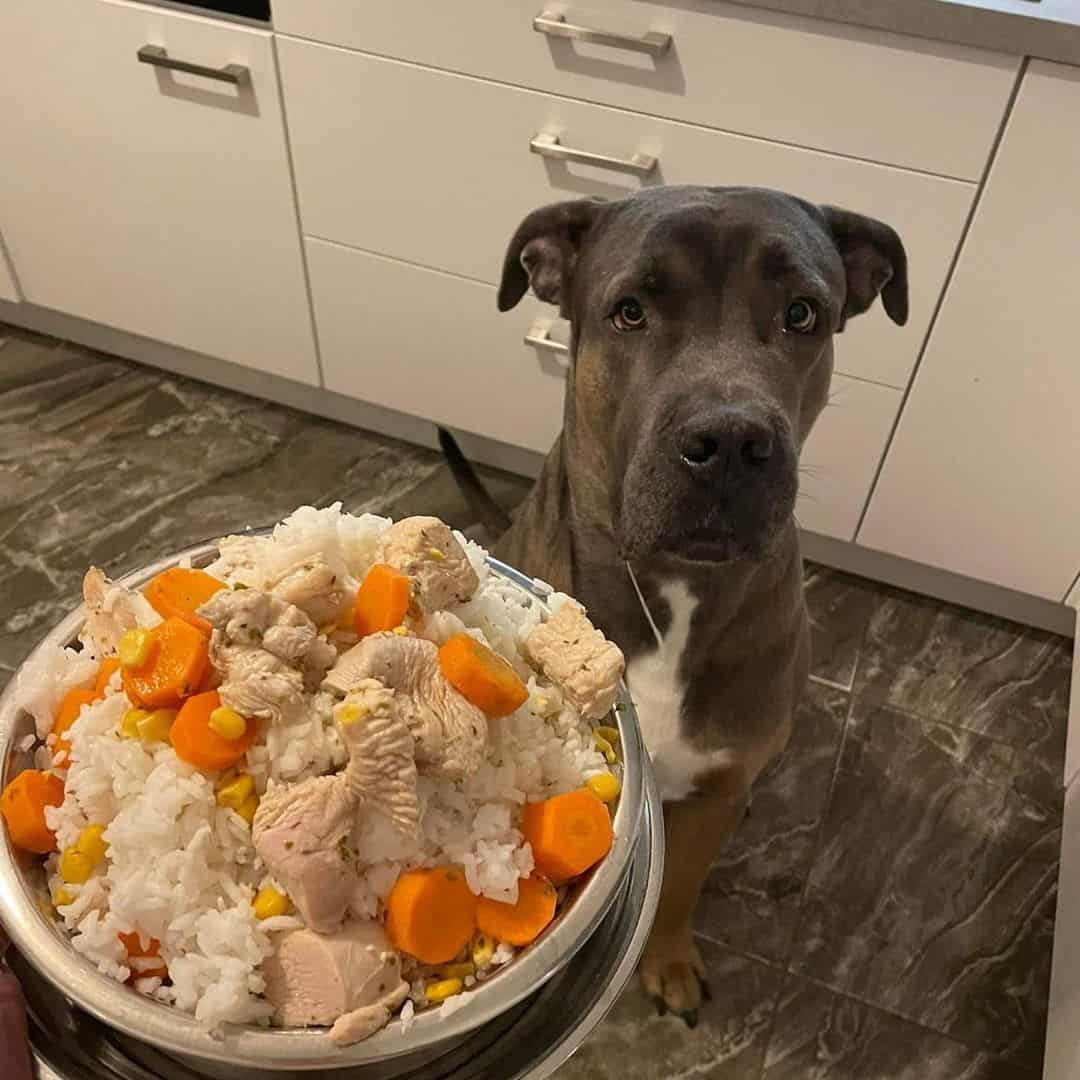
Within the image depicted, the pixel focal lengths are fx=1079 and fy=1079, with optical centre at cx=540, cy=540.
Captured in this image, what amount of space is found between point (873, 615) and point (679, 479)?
1.26 m

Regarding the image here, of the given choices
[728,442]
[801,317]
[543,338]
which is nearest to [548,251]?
[801,317]

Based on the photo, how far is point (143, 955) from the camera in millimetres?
657

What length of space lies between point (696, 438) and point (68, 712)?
23.2 inches

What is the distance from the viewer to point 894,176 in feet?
5.24

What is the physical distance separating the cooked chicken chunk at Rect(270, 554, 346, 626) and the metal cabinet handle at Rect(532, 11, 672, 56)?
3.81 ft

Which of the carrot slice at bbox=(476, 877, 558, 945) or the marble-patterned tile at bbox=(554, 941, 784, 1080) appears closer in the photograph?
the carrot slice at bbox=(476, 877, 558, 945)

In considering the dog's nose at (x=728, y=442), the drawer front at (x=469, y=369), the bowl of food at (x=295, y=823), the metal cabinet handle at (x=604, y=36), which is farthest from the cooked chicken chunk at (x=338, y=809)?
the drawer front at (x=469, y=369)

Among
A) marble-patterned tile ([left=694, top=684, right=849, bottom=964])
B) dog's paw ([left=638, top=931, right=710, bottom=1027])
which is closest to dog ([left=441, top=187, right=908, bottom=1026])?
dog's paw ([left=638, top=931, right=710, bottom=1027])

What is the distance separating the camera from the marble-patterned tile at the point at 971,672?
78.1 inches

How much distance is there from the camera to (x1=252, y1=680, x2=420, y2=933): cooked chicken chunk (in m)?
0.63

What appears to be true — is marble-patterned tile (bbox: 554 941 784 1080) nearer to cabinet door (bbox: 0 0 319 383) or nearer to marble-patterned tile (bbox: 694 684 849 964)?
marble-patterned tile (bbox: 694 684 849 964)

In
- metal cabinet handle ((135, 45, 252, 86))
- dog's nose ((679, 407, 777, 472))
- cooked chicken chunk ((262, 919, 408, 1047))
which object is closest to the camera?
cooked chicken chunk ((262, 919, 408, 1047))

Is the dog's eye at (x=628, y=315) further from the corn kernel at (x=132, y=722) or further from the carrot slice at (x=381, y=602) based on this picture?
the corn kernel at (x=132, y=722)

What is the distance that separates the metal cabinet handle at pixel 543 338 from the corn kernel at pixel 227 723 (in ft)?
4.60
